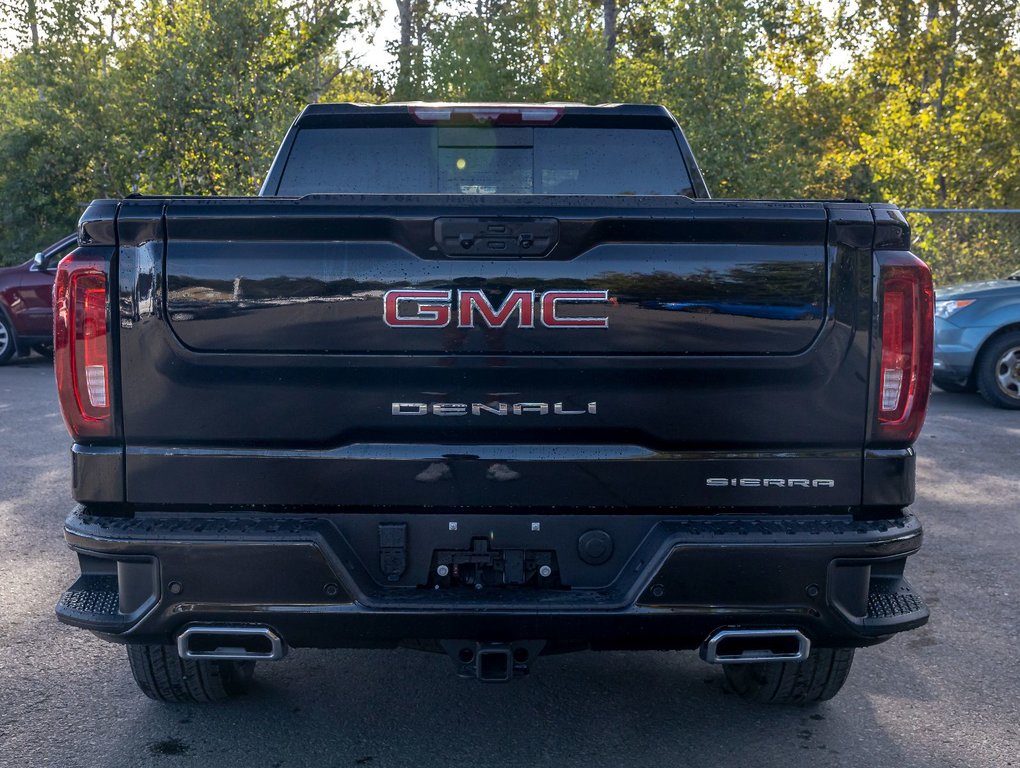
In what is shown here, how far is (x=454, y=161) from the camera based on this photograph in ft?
16.4

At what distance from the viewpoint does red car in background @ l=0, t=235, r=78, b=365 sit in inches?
602

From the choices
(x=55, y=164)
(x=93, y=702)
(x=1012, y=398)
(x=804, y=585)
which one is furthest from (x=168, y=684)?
(x=55, y=164)

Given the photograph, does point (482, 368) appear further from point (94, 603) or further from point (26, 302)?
point (26, 302)

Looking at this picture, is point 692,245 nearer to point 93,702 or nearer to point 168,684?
point 168,684

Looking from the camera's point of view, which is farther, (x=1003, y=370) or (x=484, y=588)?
(x=1003, y=370)

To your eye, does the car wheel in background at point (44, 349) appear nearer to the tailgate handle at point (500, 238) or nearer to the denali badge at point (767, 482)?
the tailgate handle at point (500, 238)

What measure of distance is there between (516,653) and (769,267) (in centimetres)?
130

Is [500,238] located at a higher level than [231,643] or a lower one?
higher

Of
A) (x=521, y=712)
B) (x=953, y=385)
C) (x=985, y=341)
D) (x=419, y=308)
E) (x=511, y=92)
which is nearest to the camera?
(x=419, y=308)

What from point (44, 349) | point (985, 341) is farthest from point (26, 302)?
point (985, 341)

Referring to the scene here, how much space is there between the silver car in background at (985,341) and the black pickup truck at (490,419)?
9.32 metres

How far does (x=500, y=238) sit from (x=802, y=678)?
6.21 feet

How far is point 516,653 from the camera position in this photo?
10.6 ft

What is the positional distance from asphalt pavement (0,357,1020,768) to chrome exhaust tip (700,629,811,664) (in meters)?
0.52
